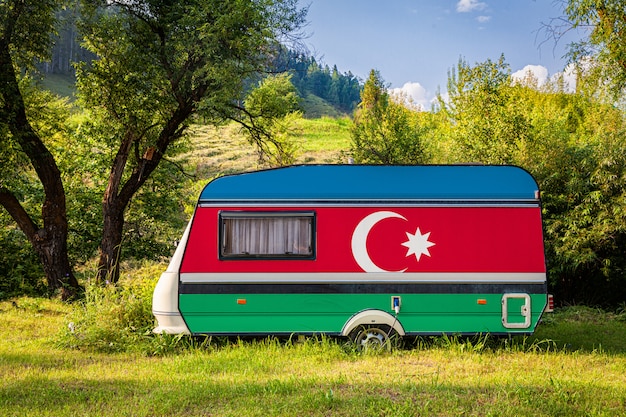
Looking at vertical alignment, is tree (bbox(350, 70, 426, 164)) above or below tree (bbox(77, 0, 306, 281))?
below

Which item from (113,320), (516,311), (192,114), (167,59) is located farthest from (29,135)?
(516,311)

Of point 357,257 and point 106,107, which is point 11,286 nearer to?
point 106,107

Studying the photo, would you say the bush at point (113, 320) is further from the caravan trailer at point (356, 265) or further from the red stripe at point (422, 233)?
the red stripe at point (422, 233)

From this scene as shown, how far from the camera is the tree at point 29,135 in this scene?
12.8 metres

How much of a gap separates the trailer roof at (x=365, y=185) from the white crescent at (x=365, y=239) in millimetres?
246

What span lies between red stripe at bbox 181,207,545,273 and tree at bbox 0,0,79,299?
21.5ft

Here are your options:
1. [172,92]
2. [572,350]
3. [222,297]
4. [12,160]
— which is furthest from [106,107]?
[572,350]

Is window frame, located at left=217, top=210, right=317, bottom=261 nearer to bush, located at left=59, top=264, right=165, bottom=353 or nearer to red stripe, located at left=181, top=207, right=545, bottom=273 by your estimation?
red stripe, located at left=181, top=207, right=545, bottom=273

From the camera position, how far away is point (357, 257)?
323 inches

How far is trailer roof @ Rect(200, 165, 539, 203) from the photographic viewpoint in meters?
8.31

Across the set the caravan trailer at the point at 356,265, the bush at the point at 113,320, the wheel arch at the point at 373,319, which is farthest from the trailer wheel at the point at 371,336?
the bush at the point at 113,320

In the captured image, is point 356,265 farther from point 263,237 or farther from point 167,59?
point 167,59

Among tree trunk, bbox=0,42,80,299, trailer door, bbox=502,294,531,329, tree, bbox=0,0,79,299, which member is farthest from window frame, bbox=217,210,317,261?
tree trunk, bbox=0,42,80,299

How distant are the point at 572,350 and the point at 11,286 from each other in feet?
47.3
